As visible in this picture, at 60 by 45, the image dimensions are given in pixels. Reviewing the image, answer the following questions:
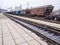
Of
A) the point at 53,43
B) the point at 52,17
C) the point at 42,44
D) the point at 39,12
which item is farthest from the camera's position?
the point at 39,12

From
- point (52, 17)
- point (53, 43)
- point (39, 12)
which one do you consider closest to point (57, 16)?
point (52, 17)

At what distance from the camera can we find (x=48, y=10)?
1053 inches

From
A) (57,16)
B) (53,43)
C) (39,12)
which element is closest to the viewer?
(53,43)

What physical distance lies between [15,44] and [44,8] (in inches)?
883

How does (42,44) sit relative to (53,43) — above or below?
above

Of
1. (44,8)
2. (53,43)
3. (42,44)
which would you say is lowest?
(53,43)

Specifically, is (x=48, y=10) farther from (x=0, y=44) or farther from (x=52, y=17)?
(x=0, y=44)

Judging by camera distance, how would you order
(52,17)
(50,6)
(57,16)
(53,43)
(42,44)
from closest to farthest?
(42,44), (53,43), (57,16), (52,17), (50,6)

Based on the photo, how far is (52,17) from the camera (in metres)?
23.3

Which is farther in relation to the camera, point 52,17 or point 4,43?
point 52,17

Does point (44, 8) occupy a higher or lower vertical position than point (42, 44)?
higher

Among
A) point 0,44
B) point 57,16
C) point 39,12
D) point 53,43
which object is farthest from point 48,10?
point 0,44

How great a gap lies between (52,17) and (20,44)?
62.7 feet

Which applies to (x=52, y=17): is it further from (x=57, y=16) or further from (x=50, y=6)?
(x=50, y=6)
